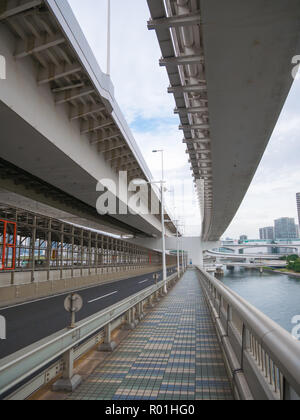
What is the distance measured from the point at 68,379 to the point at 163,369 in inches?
63.6

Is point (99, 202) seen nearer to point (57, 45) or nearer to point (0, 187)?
point (0, 187)

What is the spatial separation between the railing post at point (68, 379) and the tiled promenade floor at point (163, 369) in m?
0.11

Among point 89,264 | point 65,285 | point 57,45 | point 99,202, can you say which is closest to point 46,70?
point 57,45

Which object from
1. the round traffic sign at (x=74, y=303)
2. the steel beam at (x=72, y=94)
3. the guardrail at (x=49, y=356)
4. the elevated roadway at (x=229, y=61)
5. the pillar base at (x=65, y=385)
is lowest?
the pillar base at (x=65, y=385)

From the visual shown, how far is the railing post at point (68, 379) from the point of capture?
13.4 ft

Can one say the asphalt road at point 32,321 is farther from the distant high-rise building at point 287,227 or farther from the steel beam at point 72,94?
the distant high-rise building at point 287,227

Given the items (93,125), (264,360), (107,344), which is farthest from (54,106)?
(264,360)

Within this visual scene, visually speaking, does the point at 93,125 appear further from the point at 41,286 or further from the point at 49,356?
the point at 49,356

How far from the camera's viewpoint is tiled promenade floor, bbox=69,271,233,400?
159 inches

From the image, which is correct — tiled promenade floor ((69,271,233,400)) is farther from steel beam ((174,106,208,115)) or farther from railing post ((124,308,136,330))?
steel beam ((174,106,208,115))

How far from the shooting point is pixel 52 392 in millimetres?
4023

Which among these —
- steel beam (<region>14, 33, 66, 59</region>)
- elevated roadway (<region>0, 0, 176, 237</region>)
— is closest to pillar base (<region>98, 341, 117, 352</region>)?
elevated roadway (<region>0, 0, 176, 237</region>)

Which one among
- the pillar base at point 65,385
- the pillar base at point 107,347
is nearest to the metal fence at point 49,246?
the pillar base at point 107,347
